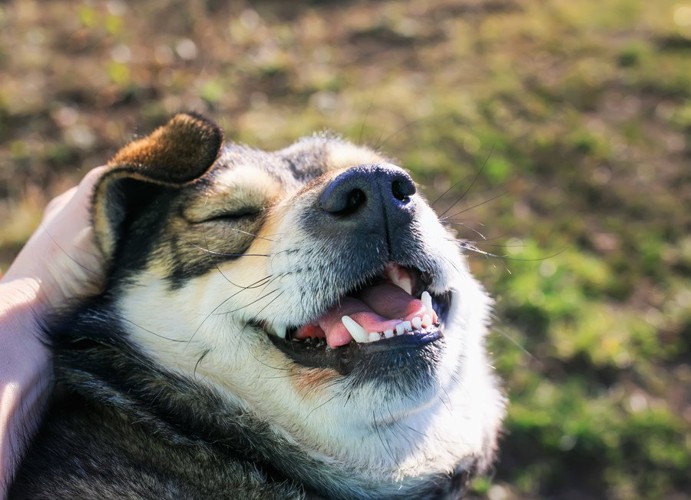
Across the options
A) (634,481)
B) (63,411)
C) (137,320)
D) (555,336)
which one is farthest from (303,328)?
(555,336)

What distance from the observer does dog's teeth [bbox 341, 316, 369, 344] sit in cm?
274

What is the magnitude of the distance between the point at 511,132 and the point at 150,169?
576 cm

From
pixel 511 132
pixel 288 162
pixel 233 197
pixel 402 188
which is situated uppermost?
pixel 402 188

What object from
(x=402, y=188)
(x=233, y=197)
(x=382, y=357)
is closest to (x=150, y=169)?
(x=233, y=197)

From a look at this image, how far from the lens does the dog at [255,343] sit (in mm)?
2764

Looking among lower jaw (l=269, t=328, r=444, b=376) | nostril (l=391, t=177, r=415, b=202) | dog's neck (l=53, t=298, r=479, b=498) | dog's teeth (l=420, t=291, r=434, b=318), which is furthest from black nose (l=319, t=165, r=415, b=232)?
dog's neck (l=53, t=298, r=479, b=498)

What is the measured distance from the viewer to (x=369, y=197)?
109 inches

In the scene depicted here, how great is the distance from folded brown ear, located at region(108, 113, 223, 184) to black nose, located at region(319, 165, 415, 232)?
0.57m

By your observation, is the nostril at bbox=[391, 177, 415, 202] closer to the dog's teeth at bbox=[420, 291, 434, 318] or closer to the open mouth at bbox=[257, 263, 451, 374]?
the open mouth at bbox=[257, 263, 451, 374]

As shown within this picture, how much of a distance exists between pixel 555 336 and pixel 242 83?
485 cm

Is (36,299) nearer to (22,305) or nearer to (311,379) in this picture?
(22,305)

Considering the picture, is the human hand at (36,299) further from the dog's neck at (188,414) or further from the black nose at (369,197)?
the black nose at (369,197)

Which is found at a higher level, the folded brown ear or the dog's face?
the folded brown ear

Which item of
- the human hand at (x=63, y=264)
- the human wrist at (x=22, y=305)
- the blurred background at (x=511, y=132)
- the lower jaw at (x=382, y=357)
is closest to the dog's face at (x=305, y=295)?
the lower jaw at (x=382, y=357)
